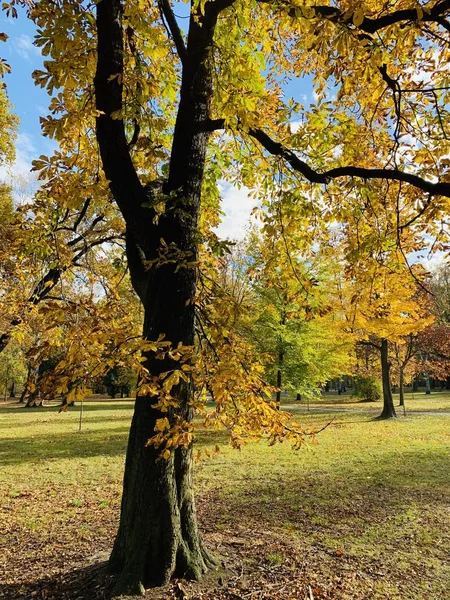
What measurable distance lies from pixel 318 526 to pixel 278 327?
9.87m

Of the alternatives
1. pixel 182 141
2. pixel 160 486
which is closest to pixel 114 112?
pixel 182 141

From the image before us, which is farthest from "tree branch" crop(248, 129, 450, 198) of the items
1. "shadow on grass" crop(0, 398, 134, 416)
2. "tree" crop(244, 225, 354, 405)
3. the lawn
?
"shadow on grass" crop(0, 398, 134, 416)

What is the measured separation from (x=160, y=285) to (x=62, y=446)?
32.6 feet

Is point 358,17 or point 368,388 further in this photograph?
point 368,388

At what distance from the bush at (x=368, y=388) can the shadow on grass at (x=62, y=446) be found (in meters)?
19.2

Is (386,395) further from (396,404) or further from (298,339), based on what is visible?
(396,404)

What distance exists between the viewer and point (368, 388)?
2848cm

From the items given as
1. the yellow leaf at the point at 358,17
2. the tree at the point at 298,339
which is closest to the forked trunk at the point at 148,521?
the yellow leaf at the point at 358,17

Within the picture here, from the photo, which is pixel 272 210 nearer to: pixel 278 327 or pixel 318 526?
pixel 318 526

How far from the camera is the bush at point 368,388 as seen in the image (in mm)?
28203

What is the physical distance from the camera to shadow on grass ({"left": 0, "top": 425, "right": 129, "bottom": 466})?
33.0 ft

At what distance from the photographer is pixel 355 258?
12.4 feet

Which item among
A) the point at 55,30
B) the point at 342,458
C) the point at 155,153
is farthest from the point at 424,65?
the point at 342,458

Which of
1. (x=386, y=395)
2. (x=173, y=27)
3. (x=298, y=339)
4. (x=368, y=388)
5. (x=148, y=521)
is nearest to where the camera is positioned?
(x=148, y=521)
